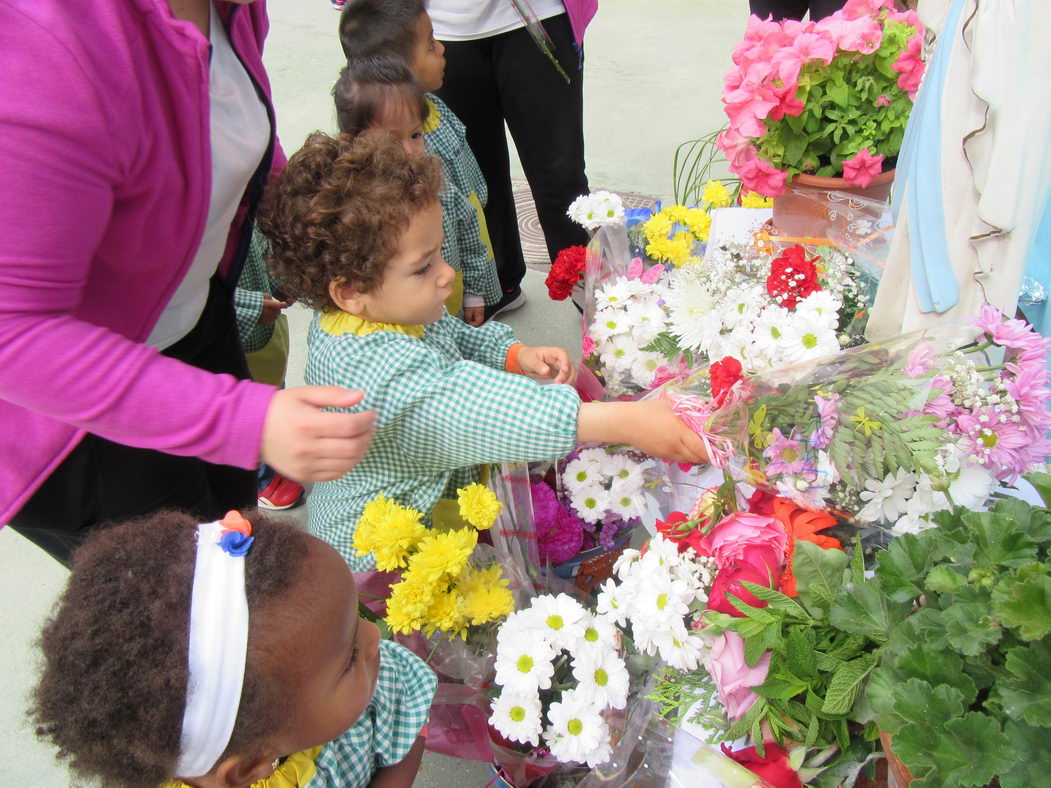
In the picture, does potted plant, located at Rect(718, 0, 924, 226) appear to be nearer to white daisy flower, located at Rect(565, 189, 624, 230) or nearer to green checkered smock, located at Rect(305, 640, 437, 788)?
white daisy flower, located at Rect(565, 189, 624, 230)

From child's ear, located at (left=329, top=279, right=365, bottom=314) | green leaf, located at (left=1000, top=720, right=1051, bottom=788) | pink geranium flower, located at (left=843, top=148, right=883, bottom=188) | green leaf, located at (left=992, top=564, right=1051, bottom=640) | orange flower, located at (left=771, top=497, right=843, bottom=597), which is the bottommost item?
orange flower, located at (left=771, top=497, right=843, bottom=597)

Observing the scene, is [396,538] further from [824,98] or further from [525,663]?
[824,98]

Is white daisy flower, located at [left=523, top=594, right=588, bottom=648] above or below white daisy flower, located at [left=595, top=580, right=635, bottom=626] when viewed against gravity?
below

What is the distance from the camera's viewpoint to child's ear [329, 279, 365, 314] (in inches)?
58.6

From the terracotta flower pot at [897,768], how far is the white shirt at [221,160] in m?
1.18

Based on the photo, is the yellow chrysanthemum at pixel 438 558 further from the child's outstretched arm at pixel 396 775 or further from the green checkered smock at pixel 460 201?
the green checkered smock at pixel 460 201

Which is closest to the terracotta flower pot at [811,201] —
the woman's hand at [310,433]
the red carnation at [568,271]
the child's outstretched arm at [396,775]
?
the red carnation at [568,271]

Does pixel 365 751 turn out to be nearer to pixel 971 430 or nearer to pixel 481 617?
pixel 481 617

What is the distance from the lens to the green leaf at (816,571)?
86 centimetres

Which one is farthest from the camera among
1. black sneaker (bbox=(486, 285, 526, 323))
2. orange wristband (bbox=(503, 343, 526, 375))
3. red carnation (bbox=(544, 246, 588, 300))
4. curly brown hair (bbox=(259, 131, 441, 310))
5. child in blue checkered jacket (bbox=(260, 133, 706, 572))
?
black sneaker (bbox=(486, 285, 526, 323))

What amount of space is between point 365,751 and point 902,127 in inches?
60.5

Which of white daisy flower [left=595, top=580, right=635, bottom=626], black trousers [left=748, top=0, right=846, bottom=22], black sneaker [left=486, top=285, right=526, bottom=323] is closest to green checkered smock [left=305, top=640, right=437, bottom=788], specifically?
white daisy flower [left=595, top=580, right=635, bottom=626]

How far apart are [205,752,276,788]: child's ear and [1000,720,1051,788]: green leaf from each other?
82 cm

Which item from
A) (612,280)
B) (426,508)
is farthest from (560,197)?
(426,508)
